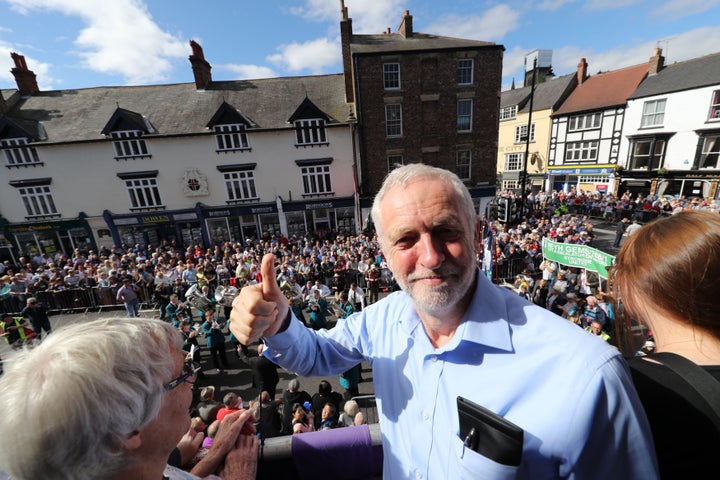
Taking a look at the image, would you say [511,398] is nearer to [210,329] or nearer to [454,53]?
[210,329]

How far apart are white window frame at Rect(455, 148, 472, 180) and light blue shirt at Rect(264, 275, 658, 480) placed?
62.5ft

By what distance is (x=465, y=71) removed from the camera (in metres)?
17.9

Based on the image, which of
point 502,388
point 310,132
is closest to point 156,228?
point 310,132

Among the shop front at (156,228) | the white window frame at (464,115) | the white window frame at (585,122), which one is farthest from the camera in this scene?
the white window frame at (585,122)

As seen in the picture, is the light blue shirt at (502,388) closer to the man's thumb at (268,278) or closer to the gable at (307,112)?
the man's thumb at (268,278)

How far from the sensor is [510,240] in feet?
39.9

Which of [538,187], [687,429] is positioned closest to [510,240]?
[687,429]

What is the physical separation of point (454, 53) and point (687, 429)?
20583 millimetres

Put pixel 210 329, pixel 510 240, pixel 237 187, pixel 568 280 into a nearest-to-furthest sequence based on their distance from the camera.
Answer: pixel 210 329 → pixel 568 280 → pixel 510 240 → pixel 237 187

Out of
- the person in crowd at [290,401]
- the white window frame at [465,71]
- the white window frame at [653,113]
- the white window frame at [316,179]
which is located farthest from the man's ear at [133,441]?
the white window frame at [653,113]

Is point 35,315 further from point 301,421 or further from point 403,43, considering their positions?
point 403,43

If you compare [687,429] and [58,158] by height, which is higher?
[58,158]

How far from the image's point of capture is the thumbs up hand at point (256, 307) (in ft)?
4.66

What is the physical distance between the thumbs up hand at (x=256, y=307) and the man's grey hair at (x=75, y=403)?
15.1 inches
